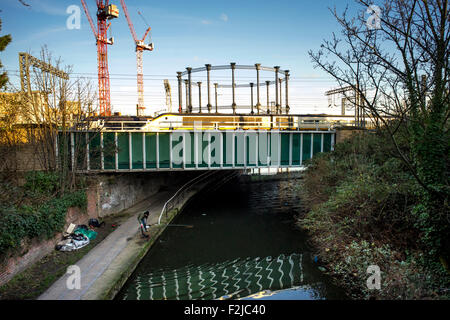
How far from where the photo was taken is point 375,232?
36.9ft

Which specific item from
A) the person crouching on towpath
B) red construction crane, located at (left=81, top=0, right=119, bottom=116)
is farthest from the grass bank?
red construction crane, located at (left=81, top=0, right=119, bottom=116)

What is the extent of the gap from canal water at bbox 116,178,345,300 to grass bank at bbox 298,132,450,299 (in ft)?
3.16

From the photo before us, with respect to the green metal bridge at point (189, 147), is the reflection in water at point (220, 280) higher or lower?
lower

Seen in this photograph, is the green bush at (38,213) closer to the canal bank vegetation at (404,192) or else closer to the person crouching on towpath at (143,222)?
the person crouching on towpath at (143,222)

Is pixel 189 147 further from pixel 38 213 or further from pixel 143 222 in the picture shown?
pixel 38 213

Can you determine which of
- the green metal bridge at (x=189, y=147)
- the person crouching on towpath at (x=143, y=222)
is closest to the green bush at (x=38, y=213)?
the green metal bridge at (x=189, y=147)

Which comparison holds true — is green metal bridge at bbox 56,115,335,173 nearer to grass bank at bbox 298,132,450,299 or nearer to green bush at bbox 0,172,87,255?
green bush at bbox 0,172,87,255

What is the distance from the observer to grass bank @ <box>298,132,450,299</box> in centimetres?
830

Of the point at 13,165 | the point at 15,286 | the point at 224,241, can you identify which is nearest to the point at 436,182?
the point at 224,241

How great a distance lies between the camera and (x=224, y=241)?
14.0m

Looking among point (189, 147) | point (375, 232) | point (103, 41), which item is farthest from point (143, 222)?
point (103, 41)

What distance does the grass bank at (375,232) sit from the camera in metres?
8.30

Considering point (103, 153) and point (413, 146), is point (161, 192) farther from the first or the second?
point (413, 146)

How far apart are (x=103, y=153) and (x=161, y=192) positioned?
8.76m
